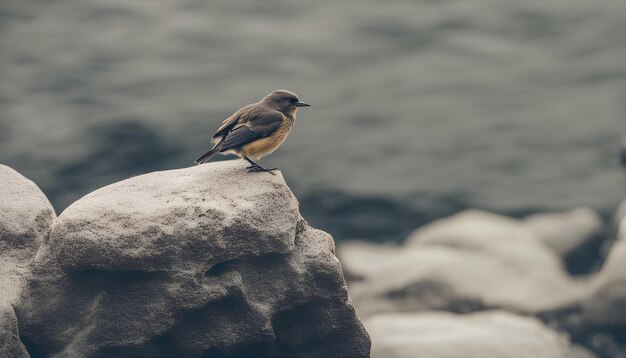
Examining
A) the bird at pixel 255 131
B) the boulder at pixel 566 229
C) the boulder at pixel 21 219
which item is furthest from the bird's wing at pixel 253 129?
the boulder at pixel 566 229

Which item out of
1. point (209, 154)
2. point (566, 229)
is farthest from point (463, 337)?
point (566, 229)

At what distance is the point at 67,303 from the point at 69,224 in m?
0.64

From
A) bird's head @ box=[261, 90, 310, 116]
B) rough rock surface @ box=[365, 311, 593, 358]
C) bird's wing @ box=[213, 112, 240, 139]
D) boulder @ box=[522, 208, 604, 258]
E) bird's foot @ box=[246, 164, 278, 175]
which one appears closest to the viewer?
bird's foot @ box=[246, 164, 278, 175]

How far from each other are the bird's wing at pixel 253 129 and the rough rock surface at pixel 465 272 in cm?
483

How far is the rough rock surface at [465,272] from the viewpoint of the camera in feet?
42.2

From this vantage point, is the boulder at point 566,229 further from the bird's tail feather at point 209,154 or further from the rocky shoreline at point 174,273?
the bird's tail feather at point 209,154

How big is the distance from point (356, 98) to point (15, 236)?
1262 cm

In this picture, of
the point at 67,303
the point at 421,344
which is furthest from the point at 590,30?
the point at 67,303

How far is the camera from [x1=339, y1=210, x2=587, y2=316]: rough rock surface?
506 inches

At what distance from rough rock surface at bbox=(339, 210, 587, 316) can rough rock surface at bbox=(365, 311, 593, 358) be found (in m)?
0.68

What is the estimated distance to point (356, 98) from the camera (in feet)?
65.2

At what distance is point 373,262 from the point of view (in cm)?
1480

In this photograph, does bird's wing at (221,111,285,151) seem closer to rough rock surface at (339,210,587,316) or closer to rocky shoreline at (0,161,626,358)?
rocky shoreline at (0,161,626,358)

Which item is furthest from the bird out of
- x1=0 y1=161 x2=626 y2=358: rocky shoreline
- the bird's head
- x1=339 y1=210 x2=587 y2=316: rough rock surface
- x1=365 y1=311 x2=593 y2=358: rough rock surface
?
x1=339 y1=210 x2=587 y2=316: rough rock surface
